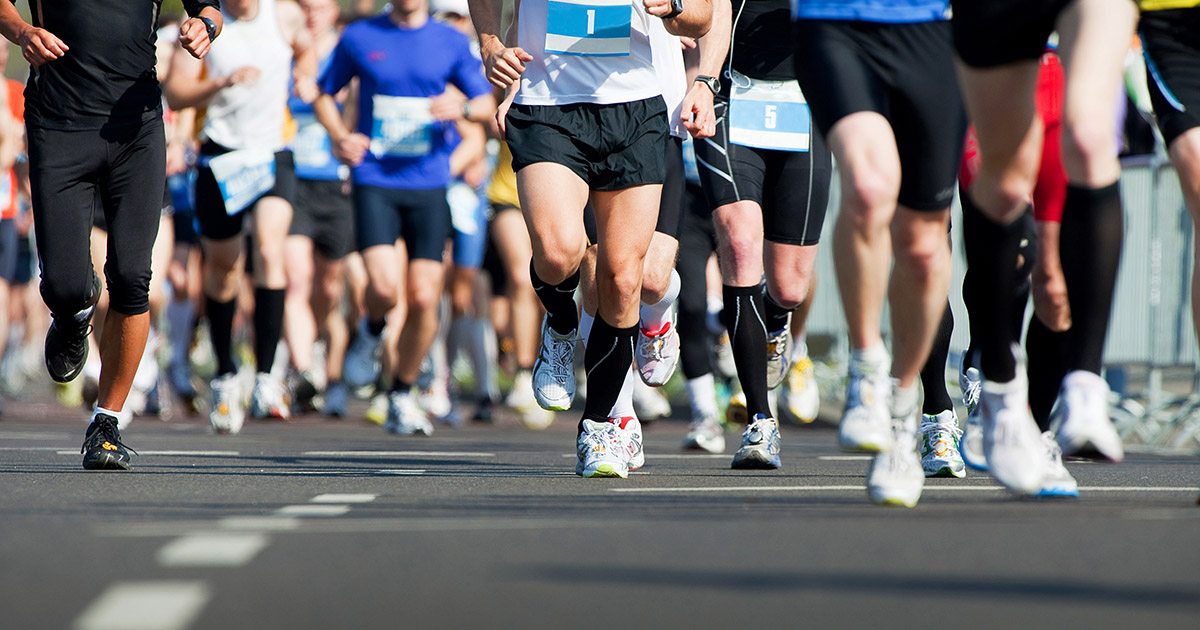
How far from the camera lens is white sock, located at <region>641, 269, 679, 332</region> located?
341 inches

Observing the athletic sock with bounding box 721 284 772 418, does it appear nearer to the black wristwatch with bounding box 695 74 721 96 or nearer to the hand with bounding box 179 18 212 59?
the black wristwatch with bounding box 695 74 721 96

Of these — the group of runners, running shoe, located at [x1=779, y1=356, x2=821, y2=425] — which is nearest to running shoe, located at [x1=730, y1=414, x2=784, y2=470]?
the group of runners

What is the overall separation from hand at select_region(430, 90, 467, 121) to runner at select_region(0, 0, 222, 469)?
492cm

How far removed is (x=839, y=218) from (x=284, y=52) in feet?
24.4

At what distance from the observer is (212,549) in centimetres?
444

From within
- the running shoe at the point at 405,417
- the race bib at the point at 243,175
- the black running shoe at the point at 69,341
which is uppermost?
the race bib at the point at 243,175

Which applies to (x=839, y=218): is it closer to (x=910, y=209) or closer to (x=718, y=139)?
(x=910, y=209)

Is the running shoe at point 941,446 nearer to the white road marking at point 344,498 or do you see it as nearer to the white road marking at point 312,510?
the white road marking at point 344,498

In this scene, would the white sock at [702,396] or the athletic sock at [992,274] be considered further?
the white sock at [702,396]

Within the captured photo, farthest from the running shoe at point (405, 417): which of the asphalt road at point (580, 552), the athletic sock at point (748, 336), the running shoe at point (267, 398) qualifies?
the asphalt road at point (580, 552)

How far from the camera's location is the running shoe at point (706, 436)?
979cm

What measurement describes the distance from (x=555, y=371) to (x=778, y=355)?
4.32ft

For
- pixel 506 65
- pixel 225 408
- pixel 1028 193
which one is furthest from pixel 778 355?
pixel 225 408

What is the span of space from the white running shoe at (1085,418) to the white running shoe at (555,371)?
265 cm
